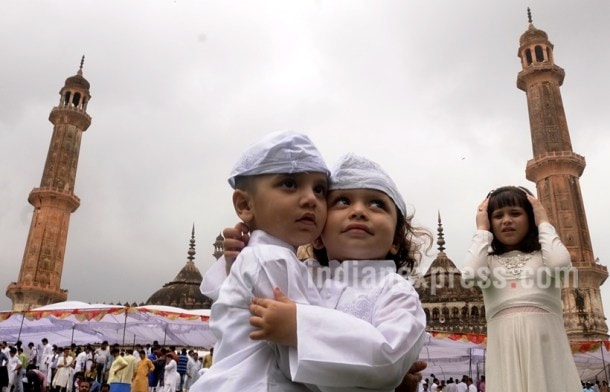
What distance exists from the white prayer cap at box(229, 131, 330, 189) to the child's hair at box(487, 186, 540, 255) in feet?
6.54

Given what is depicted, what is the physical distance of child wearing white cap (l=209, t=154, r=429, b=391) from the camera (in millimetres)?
1246

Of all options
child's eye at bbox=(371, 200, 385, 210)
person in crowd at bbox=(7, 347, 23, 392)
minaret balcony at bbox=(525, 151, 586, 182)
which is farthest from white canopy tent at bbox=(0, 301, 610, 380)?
child's eye at bbox=(371, 200, 385, 210)

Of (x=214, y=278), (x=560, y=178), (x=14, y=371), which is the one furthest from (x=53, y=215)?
(x=214, y=278)

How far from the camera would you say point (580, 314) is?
927 inches

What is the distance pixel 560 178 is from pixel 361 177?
2740cm

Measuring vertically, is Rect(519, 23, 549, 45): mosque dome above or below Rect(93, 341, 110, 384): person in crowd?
above

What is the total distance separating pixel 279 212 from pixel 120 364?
10795 millimetres

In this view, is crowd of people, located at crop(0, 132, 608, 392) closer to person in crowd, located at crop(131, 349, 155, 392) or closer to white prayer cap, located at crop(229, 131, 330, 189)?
white prayer cap, located at crop(229, 131, 330, 189)

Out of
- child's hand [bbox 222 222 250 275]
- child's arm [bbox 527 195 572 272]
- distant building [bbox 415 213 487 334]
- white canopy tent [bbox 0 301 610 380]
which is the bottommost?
child's hand [bbox 222 222 250 275]

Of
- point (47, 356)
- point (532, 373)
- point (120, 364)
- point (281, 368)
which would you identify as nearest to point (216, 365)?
point (281, 368)

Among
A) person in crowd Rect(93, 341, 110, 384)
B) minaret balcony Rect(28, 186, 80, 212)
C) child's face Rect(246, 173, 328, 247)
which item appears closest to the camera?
child's face Rect(246, 173, 328, 247)

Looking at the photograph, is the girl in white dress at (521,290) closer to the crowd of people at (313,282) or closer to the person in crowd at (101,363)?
the crowd of people at (313,282)

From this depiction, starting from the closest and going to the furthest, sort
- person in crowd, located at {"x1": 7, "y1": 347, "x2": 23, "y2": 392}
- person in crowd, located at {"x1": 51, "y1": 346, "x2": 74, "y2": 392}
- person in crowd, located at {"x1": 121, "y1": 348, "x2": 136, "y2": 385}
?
person in crowd, located at {"x1": 121, "y1": 348, "x2": 136, "y2": 385}
person in crowd, located at {"x1": 7, "y1": 347, "x2": 23, "y2": 392}
person in crowd, located at {"x1": 51, "y1": 346, "x2": 74, "y2": 392}

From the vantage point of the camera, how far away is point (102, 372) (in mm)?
13961
